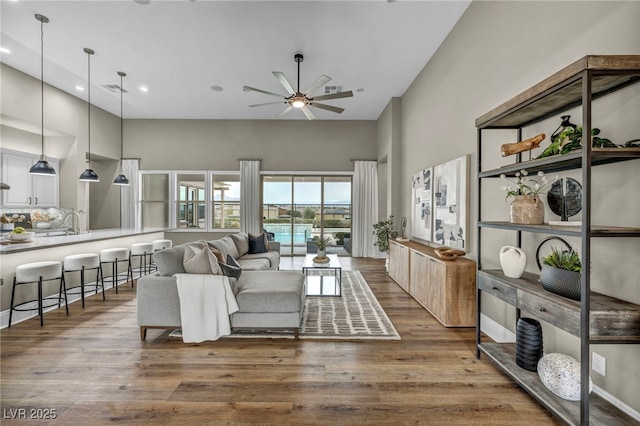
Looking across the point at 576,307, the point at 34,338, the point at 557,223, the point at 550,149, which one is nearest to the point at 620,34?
the point at 550,149

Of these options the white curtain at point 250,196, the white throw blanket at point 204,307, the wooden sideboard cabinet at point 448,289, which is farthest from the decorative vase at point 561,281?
the white curtain at point 250,196

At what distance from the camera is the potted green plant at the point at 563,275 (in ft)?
5.90

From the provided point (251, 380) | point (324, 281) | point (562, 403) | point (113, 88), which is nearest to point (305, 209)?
point (324, 281)

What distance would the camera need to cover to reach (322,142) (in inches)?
314

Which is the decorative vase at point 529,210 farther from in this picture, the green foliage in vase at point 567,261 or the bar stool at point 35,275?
the bar stool at point 35,275

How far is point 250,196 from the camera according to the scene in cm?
787

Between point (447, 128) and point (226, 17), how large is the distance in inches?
129

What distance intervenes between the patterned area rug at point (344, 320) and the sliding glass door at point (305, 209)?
3.65 m

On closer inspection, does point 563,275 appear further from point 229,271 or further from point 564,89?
point 229,271

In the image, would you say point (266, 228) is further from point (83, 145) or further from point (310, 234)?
point (83, 145)

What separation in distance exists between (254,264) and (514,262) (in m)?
3.59

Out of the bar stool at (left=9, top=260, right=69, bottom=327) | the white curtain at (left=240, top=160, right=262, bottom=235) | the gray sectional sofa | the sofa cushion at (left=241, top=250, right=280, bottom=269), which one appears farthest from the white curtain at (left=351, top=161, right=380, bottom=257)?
the bar stool at (left=9, top=260, right=69, bottom=327)

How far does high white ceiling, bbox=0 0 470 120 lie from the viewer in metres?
3.54

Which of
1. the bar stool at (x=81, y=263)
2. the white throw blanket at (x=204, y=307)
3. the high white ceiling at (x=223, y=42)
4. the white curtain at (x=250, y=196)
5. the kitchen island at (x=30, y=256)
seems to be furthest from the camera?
the white curtain at (x=250, y=196)
